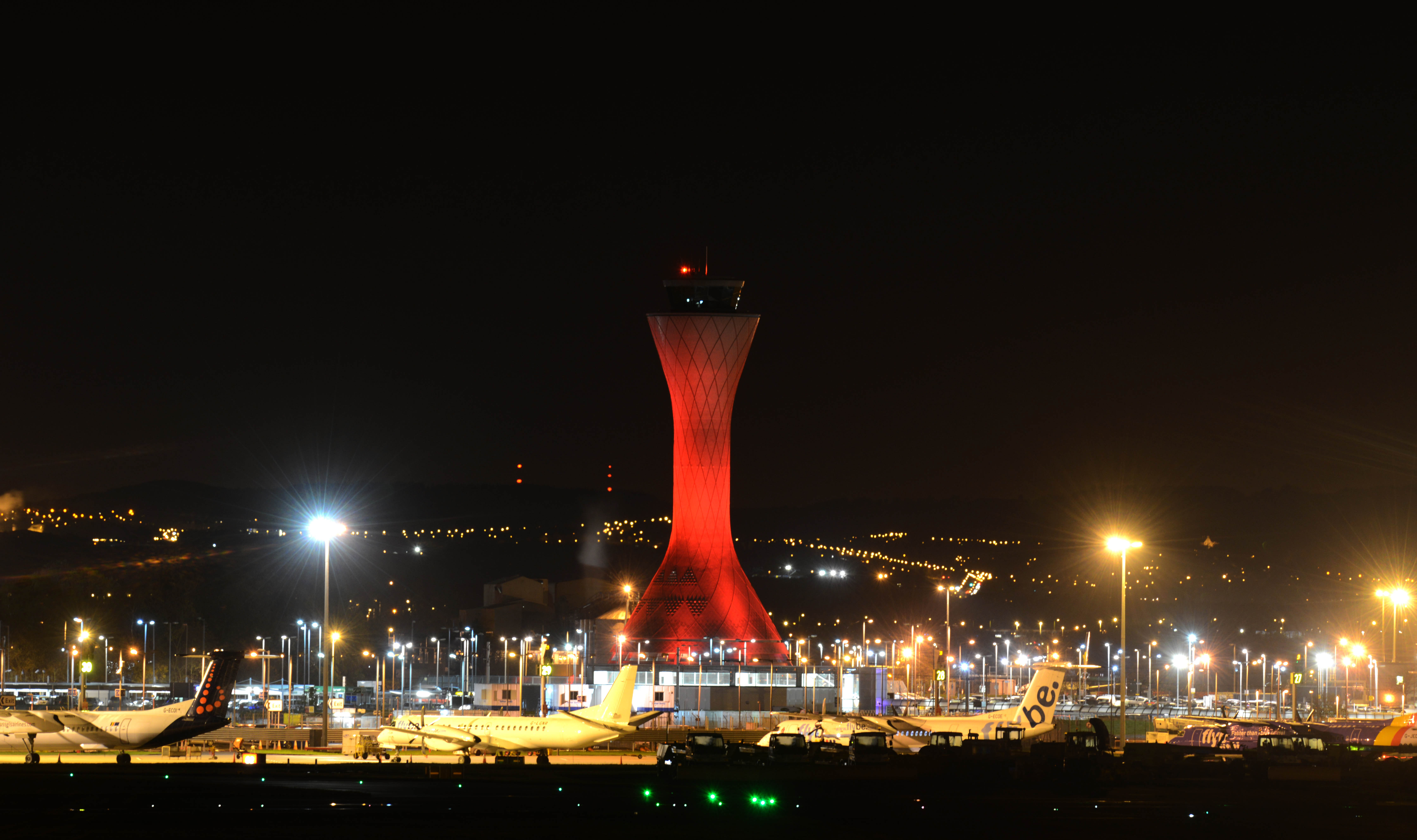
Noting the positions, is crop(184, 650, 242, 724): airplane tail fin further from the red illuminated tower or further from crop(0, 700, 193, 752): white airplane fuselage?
the red illuminated tower

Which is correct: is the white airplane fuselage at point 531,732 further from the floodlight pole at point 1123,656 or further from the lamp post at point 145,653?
the lamp post at point 145,653

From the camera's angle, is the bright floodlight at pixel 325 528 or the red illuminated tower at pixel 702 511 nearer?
the bright floodlight at pixel 325 528

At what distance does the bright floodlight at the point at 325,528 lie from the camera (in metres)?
48.7

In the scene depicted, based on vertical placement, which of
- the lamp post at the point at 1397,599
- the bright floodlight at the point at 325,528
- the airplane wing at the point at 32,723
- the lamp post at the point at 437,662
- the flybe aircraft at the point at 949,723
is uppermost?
the bright floodlight at the point at 325,528

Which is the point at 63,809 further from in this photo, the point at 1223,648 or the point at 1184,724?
the point at 1223,648

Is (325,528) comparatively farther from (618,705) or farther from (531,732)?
(618,705)

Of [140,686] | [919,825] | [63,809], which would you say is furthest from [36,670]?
[919,825]

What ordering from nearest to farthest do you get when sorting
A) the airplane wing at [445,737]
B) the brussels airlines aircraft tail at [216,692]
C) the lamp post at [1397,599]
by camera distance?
the brussels airlines aircraft tail at [216,692] → the airplane wing at [445,737] → the lamp post at [1397,599]

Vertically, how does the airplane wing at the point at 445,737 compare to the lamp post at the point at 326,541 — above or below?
below

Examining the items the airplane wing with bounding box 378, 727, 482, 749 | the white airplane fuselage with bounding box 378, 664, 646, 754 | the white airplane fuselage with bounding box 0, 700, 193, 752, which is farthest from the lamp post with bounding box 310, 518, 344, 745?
the white airplane fuselage with bounding box 0, 700, 193, 752

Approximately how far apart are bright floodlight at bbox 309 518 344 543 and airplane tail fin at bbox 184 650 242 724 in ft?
15.2

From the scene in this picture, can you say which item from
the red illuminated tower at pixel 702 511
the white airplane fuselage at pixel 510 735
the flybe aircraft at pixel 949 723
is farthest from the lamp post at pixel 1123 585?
the red illuminated tower at pixel 702 511

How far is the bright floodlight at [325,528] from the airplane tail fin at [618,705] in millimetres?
9983

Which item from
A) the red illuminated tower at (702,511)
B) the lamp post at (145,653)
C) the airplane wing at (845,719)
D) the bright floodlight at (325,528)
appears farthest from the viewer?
the lamp post at (145,653)
